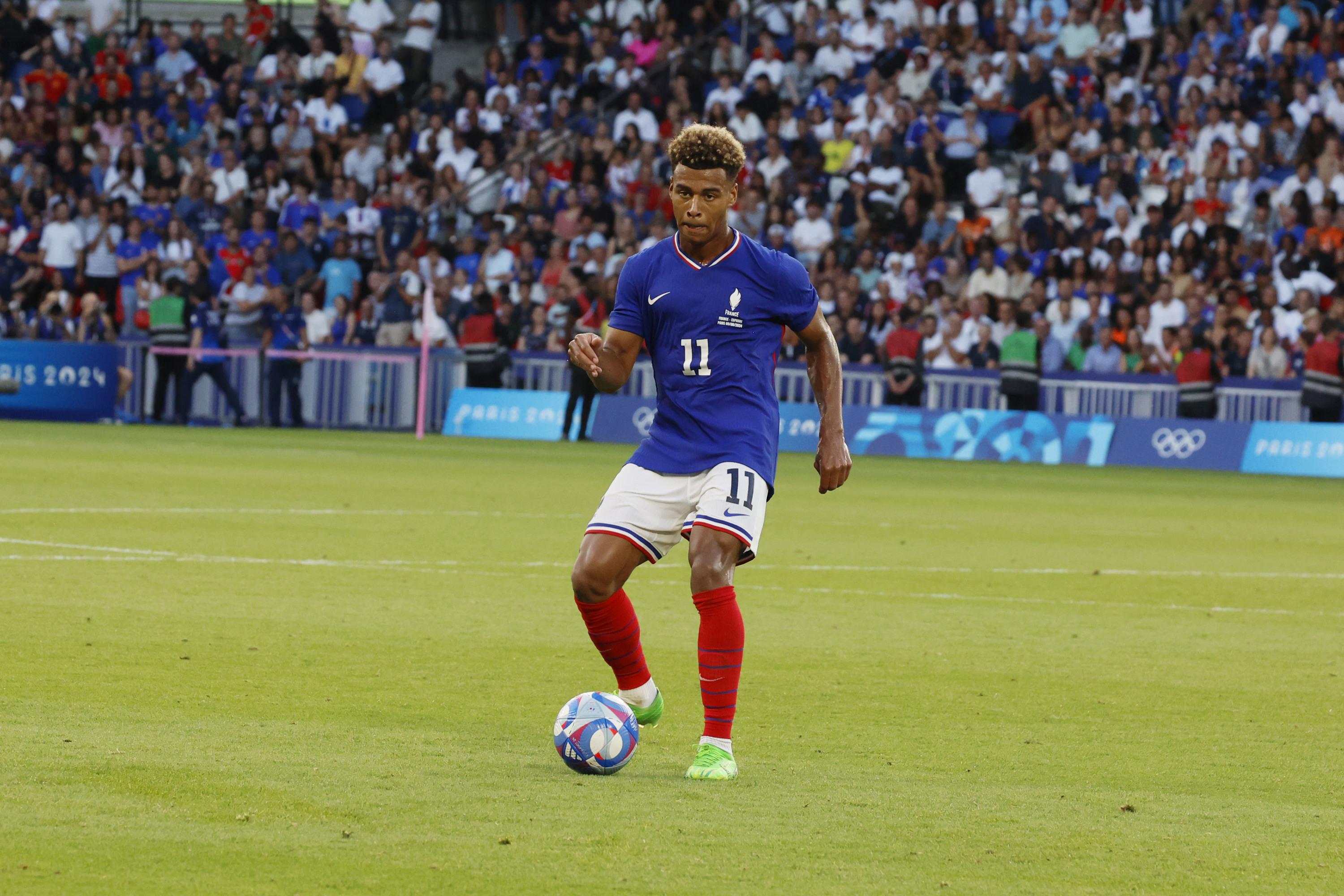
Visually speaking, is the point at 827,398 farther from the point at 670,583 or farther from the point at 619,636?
the point at 670,583

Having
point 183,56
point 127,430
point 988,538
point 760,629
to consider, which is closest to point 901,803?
point 760,629

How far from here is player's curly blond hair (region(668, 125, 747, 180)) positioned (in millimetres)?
6520

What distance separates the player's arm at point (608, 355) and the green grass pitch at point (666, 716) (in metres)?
1.25

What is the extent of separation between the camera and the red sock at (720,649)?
637cm

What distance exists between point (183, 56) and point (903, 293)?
15.4m

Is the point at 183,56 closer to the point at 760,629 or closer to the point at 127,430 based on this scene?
the point at 127,430

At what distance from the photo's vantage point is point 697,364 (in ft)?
22.1

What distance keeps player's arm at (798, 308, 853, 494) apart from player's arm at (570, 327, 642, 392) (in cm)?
58

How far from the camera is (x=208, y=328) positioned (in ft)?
102

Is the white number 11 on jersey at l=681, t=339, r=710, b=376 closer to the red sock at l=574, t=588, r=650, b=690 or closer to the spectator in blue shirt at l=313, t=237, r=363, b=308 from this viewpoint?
the red sock at l=574, t=588, r=650, b=690

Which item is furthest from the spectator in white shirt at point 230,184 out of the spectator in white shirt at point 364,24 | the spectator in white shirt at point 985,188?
the spectator in white shirt at point 985,188

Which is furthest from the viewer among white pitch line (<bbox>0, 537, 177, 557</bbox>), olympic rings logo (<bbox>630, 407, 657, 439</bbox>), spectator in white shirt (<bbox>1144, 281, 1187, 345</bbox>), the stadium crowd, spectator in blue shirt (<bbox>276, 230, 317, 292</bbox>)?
spectator in blue shirt (<bbox>276, 230, 317, 292</bbox>)

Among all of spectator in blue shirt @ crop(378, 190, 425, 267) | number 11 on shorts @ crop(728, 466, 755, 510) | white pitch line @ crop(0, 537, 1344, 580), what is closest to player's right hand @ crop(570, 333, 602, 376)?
number 11 on shorts @ crop(728, 466, 755, 510)

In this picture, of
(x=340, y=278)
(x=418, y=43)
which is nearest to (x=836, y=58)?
(x=418, y=43)
